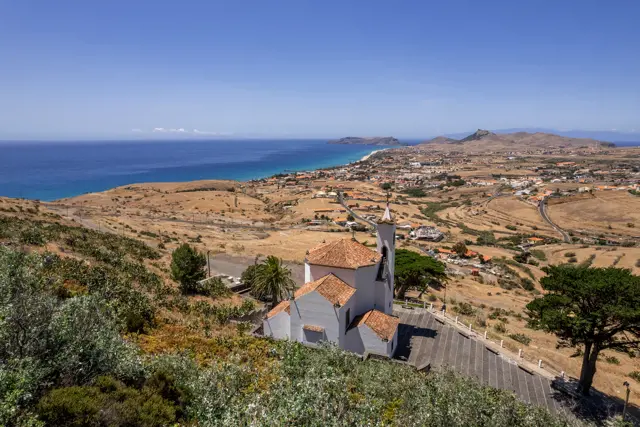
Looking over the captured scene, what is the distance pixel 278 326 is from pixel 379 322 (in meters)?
5.67

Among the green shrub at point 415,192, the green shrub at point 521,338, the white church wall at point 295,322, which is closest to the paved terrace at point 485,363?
the green shrub at point 521,338

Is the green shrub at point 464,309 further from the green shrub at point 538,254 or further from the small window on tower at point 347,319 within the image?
the green shrub at point 538,254

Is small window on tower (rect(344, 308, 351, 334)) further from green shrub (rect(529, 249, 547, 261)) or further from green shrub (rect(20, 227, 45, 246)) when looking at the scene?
green shrub (rect(529, 249, 547, 261))

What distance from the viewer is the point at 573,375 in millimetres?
22156

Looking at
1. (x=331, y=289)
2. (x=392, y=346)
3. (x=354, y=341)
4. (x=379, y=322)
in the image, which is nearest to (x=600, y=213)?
(x=392, y=346)

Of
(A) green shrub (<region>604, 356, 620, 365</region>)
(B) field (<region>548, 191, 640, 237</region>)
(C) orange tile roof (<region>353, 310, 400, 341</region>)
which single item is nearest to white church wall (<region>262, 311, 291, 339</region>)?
(C) orange tile roof (<region>353, 310, 400, 341</region>)

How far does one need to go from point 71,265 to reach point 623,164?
228151 mm

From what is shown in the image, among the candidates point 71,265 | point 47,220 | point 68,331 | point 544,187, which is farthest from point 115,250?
point 544,187

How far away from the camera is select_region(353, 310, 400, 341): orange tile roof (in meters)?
20.2

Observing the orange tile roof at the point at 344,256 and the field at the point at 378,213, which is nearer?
the orange tile roof at the point at 344,256

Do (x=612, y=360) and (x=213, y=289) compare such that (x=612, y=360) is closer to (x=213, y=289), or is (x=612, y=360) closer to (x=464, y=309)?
(x=464, y=309)

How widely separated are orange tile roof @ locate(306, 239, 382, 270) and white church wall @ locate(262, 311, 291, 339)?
3.46m

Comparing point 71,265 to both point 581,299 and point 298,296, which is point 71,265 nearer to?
point 298,296

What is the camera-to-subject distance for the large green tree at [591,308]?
1683cm
